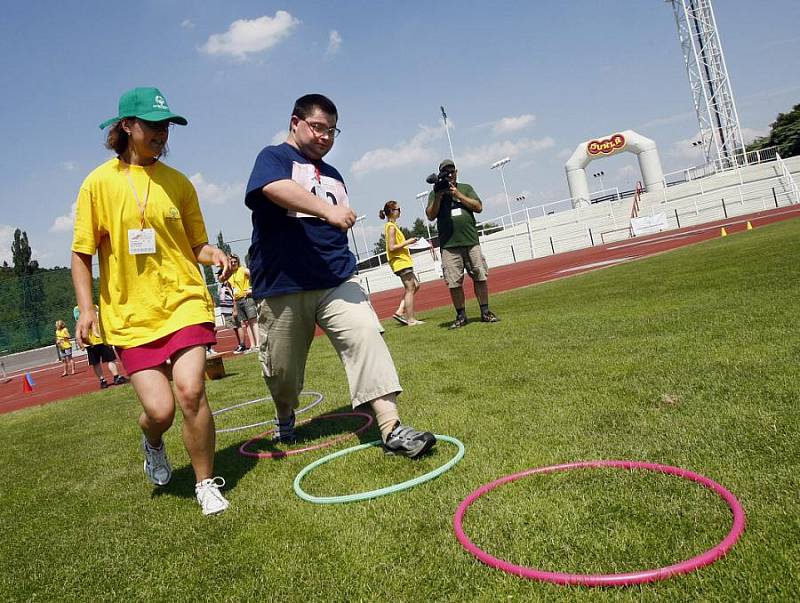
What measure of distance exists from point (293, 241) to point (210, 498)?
1.58 m

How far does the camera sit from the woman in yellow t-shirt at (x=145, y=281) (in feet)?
11.0

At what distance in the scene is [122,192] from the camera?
342 cm

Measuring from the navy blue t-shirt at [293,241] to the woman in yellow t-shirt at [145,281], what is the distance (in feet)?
1.65

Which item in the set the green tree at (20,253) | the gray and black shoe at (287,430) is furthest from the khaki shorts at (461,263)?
the green tree at (20,253)

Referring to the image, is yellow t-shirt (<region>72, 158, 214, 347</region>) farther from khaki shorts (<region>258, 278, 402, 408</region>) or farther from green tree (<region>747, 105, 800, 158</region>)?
green tree (<region>747, 105, 800, 158</region>)

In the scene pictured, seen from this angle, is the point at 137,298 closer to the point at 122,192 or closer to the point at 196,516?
the point at 122,192

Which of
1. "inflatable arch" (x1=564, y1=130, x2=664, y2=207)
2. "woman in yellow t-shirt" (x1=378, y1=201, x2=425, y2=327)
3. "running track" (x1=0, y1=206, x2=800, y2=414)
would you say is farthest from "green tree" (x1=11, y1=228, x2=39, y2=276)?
"woman in yellow t-shirt" (x1=378, y1=201, x2=425, y2=327)

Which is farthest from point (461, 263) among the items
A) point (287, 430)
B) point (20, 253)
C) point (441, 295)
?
point (20, 253)

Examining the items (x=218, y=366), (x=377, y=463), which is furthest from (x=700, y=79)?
(x=377, y=463)

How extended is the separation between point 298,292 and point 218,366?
18.1 ft

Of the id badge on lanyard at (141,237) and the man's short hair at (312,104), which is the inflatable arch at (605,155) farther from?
the id badge on lanyard at (141,237)

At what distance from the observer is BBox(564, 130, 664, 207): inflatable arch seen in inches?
1834

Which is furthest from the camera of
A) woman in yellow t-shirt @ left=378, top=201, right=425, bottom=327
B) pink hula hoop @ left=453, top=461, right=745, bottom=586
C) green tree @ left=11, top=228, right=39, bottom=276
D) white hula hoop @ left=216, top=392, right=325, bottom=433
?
green tree @ left=11, top=228, right=39, bottom=276

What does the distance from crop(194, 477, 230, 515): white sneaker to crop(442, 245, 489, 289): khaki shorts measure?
614 centimetres
